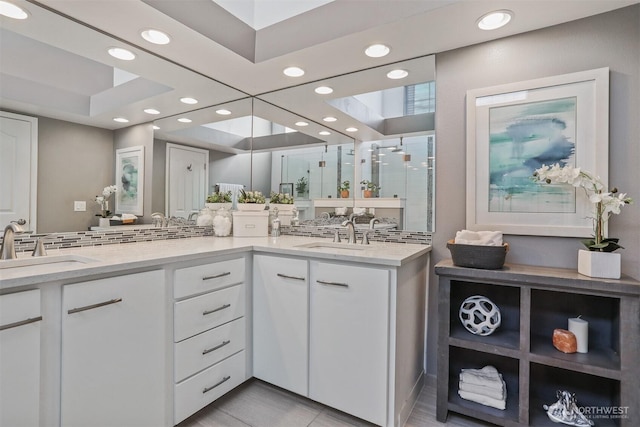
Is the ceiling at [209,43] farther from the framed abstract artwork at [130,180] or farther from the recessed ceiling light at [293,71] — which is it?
the framed abstract artwork at [130,180]

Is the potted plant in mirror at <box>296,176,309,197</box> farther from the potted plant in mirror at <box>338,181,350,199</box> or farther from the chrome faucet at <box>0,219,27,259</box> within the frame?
the chrome faucet at <box>0,219,27,259</box>

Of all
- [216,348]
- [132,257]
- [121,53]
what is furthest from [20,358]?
[121,53]

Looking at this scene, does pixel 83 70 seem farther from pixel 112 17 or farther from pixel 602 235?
pixel 602 235

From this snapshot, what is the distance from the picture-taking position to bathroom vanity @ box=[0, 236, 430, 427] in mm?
1191

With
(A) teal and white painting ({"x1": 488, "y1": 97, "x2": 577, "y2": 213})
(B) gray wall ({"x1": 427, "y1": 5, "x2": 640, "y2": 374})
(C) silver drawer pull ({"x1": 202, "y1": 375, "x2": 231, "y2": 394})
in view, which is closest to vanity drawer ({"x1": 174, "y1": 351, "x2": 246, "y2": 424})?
(C) silver drawer pull ({"x1": 202, "y1": 375, "x2": 231, "y2": 394})

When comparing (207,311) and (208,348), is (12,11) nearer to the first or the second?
(207,311)

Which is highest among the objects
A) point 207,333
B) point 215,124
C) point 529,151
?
point 215,124

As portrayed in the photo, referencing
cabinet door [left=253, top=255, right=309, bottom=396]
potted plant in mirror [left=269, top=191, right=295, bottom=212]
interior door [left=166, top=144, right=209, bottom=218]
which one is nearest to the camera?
cabinet door [left=253, top=255, right=309, bottom=396]

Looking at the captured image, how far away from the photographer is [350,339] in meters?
1.70

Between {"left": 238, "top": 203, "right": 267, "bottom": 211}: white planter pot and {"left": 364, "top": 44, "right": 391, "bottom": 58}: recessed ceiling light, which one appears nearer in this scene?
{"left": 364, "top": 44, "right": 391, "bottom": 58}: recessed ceiling light

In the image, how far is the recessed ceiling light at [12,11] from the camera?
4.86 feet

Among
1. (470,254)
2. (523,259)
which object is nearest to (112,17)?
(470,254)

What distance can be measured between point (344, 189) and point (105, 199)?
1.64 metres

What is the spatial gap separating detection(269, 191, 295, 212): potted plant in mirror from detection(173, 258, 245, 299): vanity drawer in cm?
92
